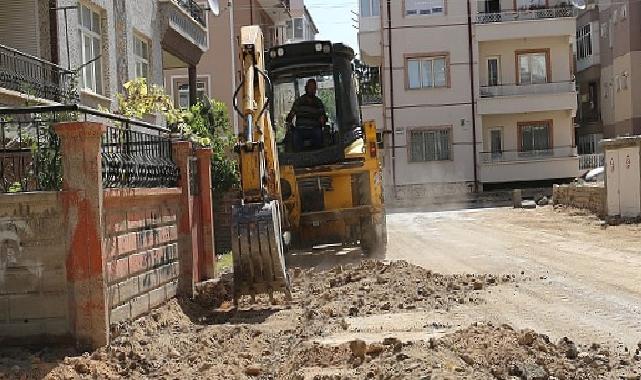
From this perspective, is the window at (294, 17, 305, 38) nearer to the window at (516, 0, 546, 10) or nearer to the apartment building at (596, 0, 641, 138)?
the apartment building at (596, 0, 641, 138)

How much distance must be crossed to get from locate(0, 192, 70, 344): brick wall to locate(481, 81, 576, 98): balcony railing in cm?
3449

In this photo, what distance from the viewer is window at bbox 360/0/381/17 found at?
41.2 m

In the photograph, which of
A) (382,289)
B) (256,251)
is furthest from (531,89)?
(256,251)

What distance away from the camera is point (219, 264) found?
16.7 meters

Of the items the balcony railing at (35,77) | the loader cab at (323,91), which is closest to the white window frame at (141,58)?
the balcony railing at (35,77)

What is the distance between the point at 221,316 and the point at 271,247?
1.25 metres

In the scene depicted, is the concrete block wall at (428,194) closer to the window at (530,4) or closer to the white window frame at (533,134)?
the white window frame at (533,134)

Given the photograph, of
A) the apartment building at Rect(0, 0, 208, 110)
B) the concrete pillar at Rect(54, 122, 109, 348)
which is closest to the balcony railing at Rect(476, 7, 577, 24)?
the apartment building at Rect(0, 0, 208, 110)

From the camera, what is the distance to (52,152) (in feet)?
27.8

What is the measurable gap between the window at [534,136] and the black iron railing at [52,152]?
32.4 metres

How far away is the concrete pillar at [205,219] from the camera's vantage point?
43.6 feet

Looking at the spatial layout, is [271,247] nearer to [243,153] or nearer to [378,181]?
[243,153]

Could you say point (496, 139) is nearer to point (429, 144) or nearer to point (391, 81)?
point (429, 144)

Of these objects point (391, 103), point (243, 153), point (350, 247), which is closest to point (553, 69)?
point (391, 103)
